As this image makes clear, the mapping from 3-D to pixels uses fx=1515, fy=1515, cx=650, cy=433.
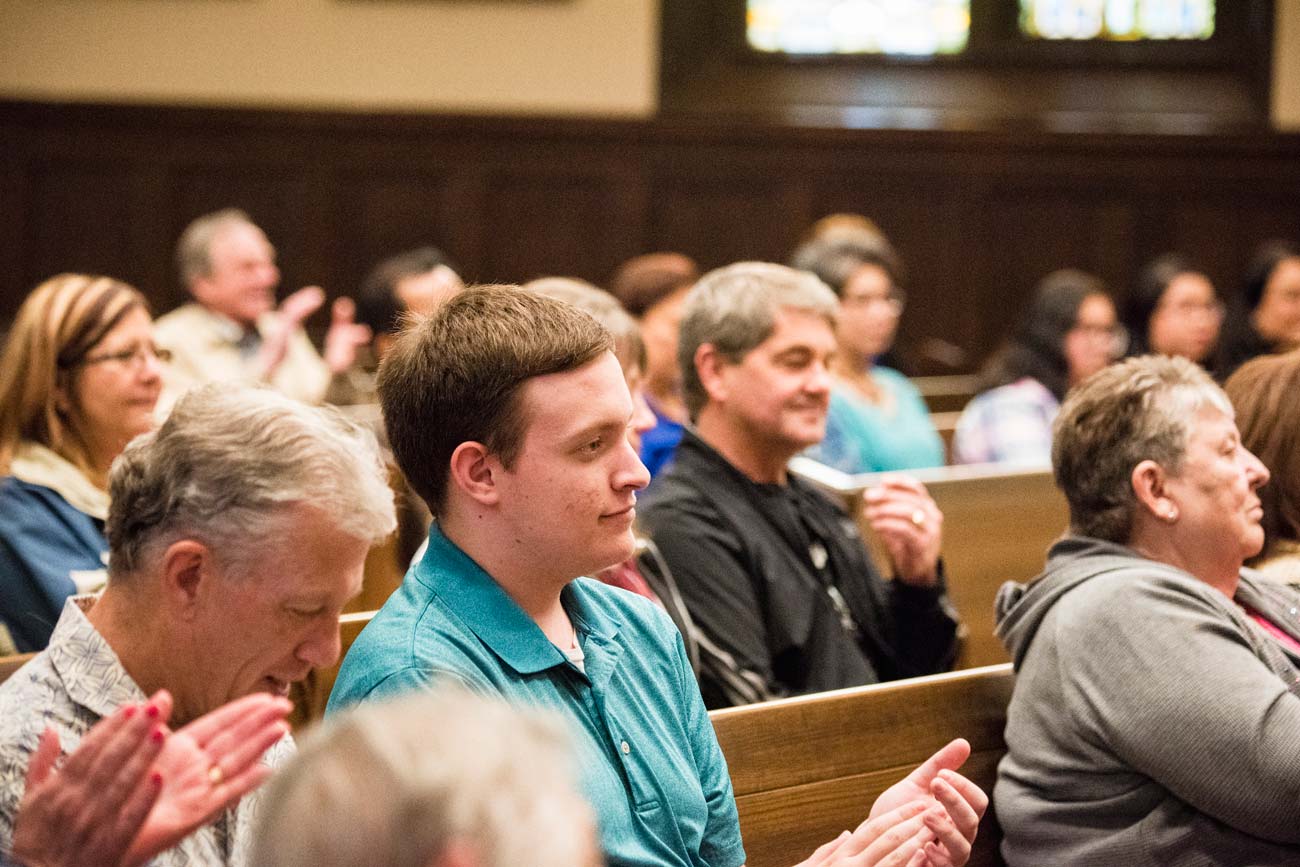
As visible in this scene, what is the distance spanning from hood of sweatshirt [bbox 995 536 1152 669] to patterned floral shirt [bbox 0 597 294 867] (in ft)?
4.20

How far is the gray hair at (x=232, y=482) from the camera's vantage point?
174 centimetres

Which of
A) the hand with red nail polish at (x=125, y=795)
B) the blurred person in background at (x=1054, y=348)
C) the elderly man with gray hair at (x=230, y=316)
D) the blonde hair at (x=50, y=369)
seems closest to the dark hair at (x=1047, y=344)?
the blurred person in background at (x=1054, y=348)

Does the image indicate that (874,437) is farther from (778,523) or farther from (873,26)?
(873,26)

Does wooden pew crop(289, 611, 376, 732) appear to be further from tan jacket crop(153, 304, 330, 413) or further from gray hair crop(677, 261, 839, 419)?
tan jacket crop(153, 304, 330, 413)

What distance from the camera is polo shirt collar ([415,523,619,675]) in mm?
1825

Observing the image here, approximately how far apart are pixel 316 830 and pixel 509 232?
799 centimetres

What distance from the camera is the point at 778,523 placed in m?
3.16

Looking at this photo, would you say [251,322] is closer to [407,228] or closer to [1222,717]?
[407,228]

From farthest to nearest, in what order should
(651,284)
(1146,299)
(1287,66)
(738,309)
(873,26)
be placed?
(873,26) < (1287,66) < (1146,299) < (651,284) < (738,309)

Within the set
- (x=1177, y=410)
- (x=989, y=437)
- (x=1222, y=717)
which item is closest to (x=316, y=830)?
(x=1222, y=717)

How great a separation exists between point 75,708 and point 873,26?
772 cm

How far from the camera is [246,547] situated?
1739 millimetres

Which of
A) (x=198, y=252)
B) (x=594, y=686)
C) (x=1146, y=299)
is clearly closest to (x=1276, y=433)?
(x=594, y=686)

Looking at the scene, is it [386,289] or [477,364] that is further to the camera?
[386,289]
